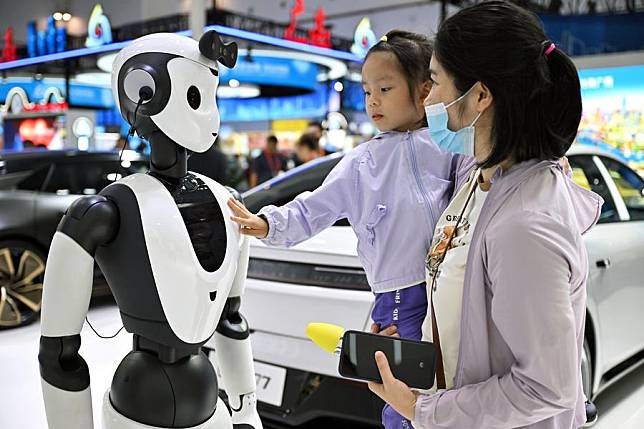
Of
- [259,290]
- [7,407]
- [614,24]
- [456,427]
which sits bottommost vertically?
[7,407]

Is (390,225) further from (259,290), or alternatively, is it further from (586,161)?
(586,161)

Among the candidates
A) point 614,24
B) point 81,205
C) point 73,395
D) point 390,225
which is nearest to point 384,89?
point 390,225

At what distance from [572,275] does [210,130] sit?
0.88 m

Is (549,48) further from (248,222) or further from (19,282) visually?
(19,282)

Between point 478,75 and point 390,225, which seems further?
point 390,225

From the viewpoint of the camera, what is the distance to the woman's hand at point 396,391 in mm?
1034

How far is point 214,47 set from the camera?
1.47 metres

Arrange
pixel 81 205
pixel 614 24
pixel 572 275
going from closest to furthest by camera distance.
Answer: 1. pixel 572 275
2. pixel 81 205
3. pixel 614 24

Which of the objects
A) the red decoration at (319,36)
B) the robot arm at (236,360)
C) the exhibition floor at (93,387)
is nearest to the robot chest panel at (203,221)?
the robot arm at (236,360)

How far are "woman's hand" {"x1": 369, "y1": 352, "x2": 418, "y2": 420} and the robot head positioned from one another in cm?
70

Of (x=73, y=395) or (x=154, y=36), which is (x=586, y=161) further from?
(x=73, y=395)

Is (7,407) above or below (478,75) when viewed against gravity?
below

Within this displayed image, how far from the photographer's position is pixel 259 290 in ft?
7.57

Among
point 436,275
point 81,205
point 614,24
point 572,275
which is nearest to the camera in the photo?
point 572,275
